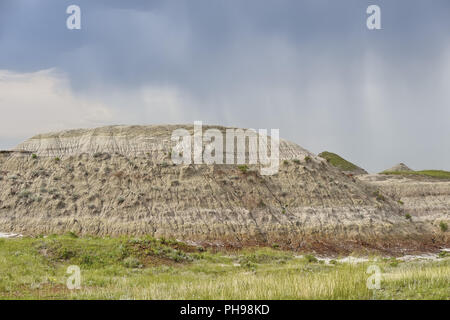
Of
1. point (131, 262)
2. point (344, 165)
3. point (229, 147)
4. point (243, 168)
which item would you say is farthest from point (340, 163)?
point (131, 262)

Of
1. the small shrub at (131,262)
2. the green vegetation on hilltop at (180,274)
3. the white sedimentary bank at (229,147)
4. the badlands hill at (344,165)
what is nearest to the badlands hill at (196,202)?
the white sedimentary bank at (229,147)

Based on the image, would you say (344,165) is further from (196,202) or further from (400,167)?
(196,202)

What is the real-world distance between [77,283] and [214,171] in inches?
1142

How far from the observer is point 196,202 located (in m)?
40.2

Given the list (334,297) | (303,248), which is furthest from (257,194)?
(334,297)

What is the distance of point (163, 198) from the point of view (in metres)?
40.3

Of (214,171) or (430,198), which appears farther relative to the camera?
(430,198)

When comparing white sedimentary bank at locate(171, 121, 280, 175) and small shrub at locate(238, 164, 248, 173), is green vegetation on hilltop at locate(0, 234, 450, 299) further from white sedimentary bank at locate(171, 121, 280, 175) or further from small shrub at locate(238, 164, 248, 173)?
white sedimentary bank at locate(171, 121, 280, 175)

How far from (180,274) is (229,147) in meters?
31.6

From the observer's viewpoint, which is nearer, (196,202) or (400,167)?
(196,202)

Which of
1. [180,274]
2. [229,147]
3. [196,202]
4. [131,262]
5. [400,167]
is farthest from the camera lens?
[400,167]
